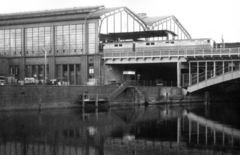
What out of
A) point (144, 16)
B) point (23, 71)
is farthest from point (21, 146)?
point (144, 16)

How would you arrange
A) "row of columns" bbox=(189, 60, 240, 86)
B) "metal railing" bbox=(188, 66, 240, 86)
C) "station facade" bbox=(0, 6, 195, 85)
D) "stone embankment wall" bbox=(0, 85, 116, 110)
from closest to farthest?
"stone embankment wall" bbox=(0, 85, 116, 110), "row of columns" bbox=(189, 60, 240, 86), "metal railing" bbox=(188, 66, 240, 86), "station facade" bbox=(0, 6, 195, 85)

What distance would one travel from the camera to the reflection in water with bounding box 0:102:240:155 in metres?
27.3

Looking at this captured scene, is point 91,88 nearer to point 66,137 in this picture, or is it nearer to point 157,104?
point 157,104

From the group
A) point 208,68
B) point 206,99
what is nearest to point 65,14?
point 208,68

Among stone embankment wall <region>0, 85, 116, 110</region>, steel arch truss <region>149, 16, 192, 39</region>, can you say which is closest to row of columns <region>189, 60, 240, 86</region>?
stone embankment wall <region>0, 85, 116, 110</region>

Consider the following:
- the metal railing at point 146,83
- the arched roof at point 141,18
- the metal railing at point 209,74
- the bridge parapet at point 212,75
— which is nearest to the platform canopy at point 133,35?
the arched roof at point 141,18

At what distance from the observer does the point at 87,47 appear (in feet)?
261

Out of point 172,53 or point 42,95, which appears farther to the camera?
point 172,53

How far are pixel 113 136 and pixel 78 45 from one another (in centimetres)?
4912

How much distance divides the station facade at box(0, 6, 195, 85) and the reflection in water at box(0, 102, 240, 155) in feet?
108

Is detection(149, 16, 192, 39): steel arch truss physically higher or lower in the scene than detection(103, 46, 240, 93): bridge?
higher

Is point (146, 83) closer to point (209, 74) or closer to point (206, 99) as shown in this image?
point (206, 99)

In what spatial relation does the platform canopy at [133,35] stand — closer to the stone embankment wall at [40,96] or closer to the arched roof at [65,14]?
the arched roof at [65,14]

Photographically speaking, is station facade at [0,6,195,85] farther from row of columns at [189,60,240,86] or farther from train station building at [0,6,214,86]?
row of columns at [189,60,240,86]
